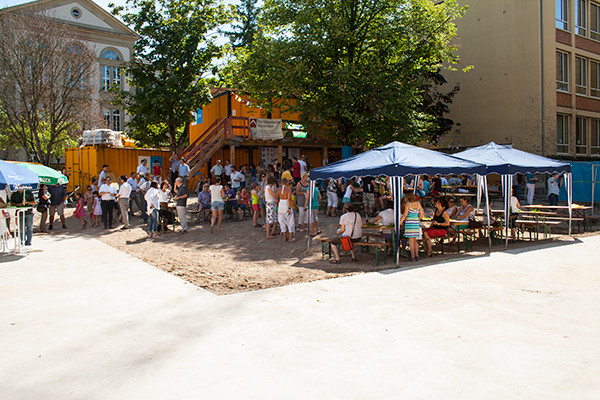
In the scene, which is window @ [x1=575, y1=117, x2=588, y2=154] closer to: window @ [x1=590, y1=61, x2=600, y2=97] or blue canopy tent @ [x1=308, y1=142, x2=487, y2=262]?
window @ [x1=590, y1=61, x2=600, y2=97]

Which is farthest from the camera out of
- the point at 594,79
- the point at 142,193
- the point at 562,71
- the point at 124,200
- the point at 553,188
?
the point at 594,79

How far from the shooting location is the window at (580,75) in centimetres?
2844

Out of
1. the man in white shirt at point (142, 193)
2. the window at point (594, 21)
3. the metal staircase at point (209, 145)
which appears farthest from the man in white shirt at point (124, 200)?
the window at point (594, 21)

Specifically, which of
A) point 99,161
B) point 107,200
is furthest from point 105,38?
point 107,200

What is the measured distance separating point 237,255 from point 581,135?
88.4 ft

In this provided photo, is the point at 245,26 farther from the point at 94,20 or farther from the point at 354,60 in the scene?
the point at 354,60

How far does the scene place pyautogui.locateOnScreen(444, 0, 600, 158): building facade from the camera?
26328mm

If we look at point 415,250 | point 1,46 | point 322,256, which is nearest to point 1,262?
point 322,256

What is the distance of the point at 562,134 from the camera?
92.1 ft

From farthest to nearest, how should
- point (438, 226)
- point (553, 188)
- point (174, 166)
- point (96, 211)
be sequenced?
point (174, 166), point (553, 188), point (96, 211), point (438, 226)

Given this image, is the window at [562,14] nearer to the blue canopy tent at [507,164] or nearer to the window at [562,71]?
the window at [562,71]

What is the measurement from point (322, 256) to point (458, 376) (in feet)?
22.6

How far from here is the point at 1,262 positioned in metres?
10.3

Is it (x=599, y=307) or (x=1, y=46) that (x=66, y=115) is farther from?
(x=599, y=307)
